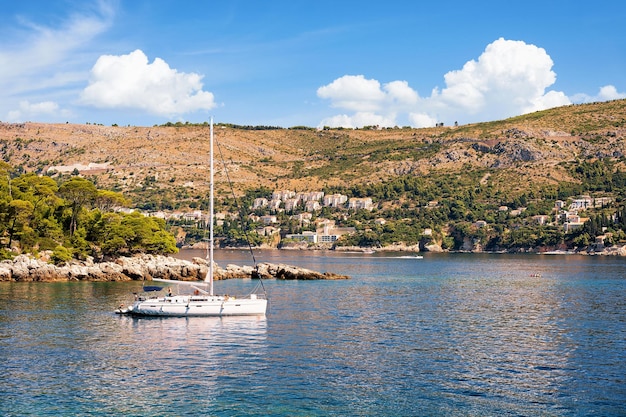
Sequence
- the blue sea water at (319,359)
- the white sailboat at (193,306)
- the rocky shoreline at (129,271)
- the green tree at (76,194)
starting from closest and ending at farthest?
the blue sea water at (319,359) → the white sailboat at (193,306) → the rocky shoreline at (129,271) → the green tree at (76,194)

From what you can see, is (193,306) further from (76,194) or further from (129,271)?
(76,194)

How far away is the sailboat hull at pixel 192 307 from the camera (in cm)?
5250

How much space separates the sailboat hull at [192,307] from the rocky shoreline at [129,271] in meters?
29.6

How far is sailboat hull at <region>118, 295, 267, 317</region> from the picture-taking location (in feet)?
172

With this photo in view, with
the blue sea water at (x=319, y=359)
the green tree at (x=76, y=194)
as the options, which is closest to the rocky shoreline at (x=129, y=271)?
the green tree at (x=76, y=194)

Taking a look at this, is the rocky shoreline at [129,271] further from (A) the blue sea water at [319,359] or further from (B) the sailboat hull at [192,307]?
(B) the sailboat hull at [192,307]

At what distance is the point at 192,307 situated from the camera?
172 ft

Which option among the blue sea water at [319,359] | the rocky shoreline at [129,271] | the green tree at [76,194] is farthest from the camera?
the green tree at [76,194]

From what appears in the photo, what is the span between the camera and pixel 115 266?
8781cm

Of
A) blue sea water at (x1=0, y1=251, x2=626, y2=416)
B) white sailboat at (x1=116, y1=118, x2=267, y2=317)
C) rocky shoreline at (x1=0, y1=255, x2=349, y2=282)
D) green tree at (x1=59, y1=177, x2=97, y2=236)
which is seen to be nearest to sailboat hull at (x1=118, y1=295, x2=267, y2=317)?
white sailboat at (x1=116, y1=118, x2=267, y2=317)

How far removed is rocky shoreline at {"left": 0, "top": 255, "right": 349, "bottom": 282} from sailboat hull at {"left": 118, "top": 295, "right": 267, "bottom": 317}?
29644 mm

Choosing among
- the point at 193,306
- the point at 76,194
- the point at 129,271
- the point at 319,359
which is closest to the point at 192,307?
the point at 193,306

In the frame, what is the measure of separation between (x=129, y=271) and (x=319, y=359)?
5594 centimetres

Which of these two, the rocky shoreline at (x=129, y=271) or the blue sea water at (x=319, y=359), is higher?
the rocky shoreline at (x=129, y=271)
